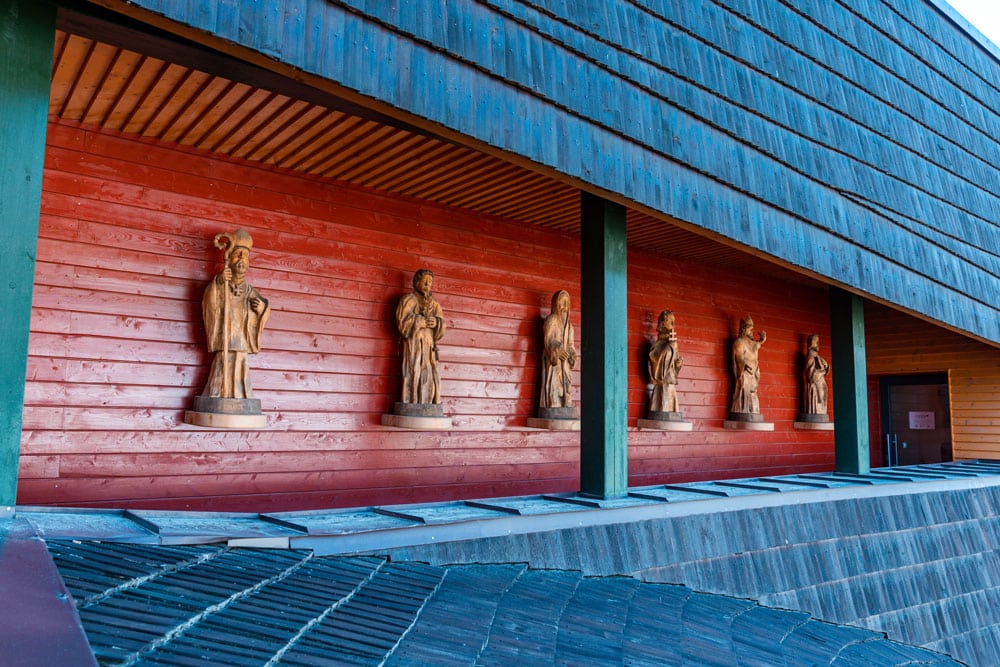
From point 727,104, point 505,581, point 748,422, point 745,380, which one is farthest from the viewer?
point 745,380

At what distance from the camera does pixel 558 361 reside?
6.21 meters

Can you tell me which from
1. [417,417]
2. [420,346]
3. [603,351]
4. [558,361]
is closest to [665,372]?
[558,361]

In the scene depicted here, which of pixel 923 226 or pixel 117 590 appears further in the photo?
pixel 923 226

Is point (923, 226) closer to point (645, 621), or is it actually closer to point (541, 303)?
point (541, 303)

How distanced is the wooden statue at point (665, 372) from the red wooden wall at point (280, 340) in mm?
182

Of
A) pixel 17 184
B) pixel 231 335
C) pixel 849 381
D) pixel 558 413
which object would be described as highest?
pixel 17 184

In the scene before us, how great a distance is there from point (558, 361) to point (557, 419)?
19.6 inches

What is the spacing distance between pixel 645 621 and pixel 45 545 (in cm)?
201

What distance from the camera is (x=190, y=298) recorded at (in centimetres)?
462

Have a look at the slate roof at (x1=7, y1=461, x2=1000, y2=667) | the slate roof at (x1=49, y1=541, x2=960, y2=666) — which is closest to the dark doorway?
the slate roof at (x1=7, y1=461, x2=1000, y2=667)

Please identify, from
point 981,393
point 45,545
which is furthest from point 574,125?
point 981,393

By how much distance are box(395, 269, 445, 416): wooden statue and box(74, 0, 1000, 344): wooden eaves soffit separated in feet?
5.02

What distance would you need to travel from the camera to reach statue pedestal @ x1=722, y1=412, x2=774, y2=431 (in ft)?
25.5

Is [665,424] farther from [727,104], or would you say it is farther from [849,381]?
[727,104]
